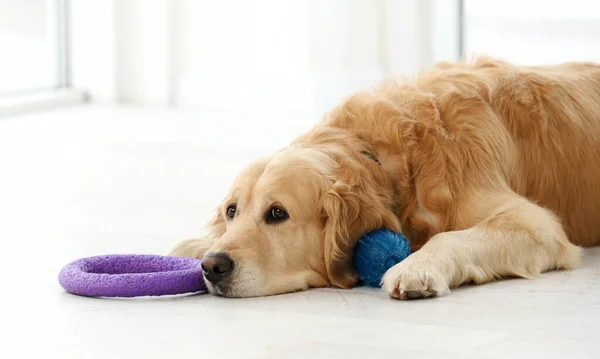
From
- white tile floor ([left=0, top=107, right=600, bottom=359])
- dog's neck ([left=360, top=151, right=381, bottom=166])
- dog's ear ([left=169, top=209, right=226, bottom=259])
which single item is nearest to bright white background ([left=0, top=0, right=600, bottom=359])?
white tile floor ([left=0, top=107, right=600, bottom=359])

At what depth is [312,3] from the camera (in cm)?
639

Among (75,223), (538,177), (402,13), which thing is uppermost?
(402,13)

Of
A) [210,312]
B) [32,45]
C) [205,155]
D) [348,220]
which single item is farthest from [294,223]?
[32,45]

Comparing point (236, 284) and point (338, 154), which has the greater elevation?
point (338, 154)

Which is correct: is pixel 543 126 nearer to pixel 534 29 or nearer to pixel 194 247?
pixel 194 247

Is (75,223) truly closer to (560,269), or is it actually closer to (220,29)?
(560,269)

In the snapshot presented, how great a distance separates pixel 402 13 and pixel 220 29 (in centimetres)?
142

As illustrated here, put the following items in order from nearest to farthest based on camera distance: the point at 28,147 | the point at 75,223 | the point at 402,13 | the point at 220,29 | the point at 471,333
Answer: the point at 471,333 < the point at 75,223 < the point at 28,147 < the point at 402,13 < the point at 220,29

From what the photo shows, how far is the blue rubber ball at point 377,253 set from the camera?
2854 mm

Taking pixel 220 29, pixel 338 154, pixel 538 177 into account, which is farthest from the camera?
pixel 220 29

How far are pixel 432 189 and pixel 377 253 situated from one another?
0.26 meters

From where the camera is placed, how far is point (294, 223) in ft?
9.27

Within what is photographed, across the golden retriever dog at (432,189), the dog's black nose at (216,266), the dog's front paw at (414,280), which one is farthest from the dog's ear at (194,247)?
the dog's front paw at (414,280)

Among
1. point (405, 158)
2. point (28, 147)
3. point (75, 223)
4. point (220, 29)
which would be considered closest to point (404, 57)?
point (220, 29)
